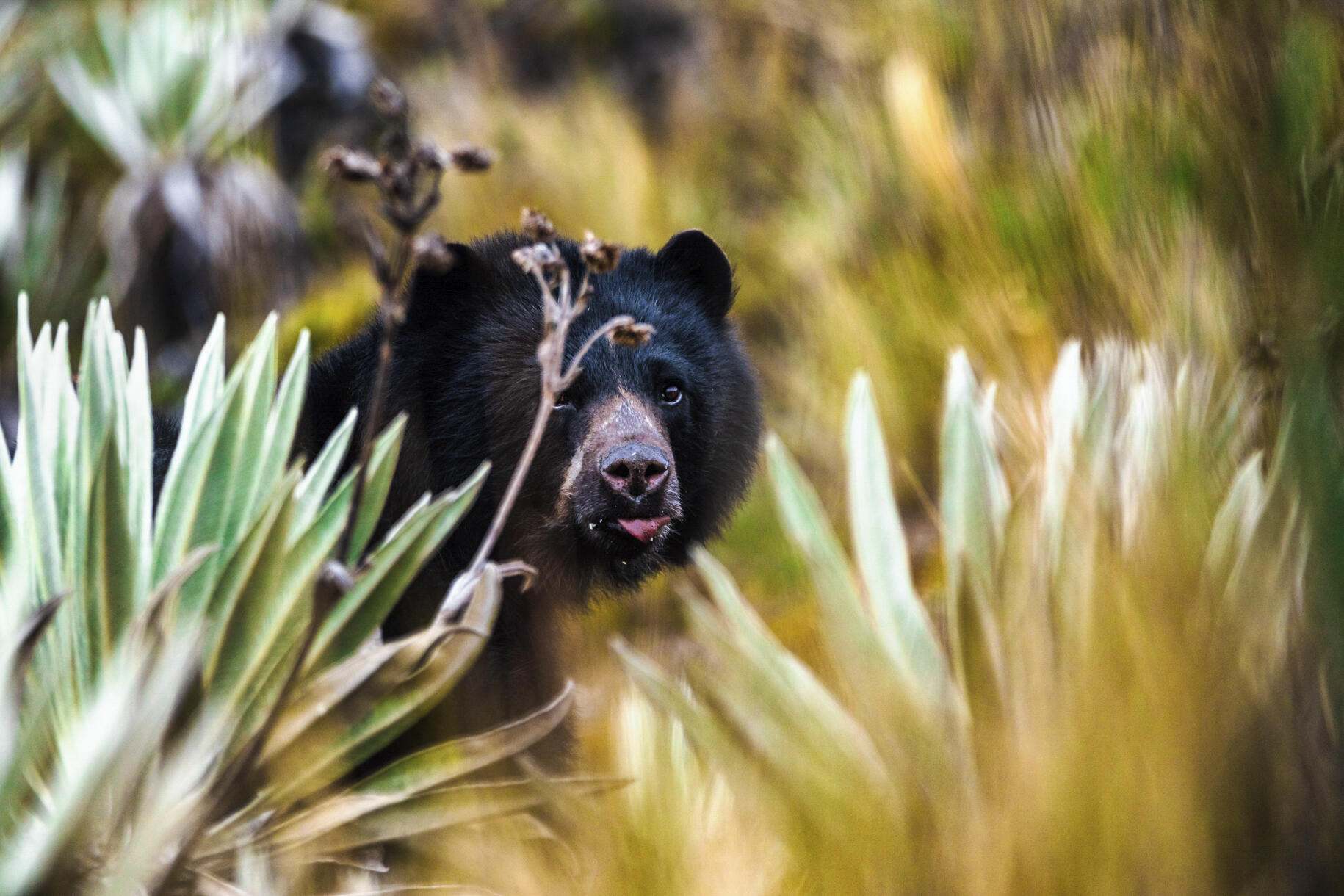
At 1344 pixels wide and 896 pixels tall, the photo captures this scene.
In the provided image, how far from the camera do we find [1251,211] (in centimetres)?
160

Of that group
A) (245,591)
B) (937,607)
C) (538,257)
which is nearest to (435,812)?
(245,591)

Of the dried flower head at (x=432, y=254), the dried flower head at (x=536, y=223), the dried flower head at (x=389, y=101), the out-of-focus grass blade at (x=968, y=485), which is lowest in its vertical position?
the out-of-focus grass blade at (x=968, y=485)

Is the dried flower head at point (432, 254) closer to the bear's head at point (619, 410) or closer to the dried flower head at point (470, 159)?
the dried flower head at point (470, 159)

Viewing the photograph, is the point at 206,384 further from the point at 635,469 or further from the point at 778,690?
the point at 778,690

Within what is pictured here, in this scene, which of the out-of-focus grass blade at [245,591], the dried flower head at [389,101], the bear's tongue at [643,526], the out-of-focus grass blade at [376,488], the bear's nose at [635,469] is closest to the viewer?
the dried flower head at [389,101]

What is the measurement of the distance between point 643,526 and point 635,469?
0.18 metres

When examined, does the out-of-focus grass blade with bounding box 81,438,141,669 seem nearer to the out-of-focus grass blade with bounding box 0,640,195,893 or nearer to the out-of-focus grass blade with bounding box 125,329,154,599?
the out-of-focus grass blade with bounding box 125,329,154,599

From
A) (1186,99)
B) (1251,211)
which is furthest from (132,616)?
(1186,99)

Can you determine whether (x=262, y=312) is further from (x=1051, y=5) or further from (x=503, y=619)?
(x=1051, y=5)

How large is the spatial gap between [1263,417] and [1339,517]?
1.91 ft

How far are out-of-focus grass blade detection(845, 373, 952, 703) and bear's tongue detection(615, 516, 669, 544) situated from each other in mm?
720

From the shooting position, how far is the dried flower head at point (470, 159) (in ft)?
5.16

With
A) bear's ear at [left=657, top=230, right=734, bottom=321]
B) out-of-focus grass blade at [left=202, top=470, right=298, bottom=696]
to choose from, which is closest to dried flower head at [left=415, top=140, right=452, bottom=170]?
out-of-focus grass blade at [left=202, top=470, right=298, bottom=696]

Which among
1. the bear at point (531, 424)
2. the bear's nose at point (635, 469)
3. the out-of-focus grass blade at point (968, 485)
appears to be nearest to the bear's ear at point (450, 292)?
the bear at point (531, 424)
